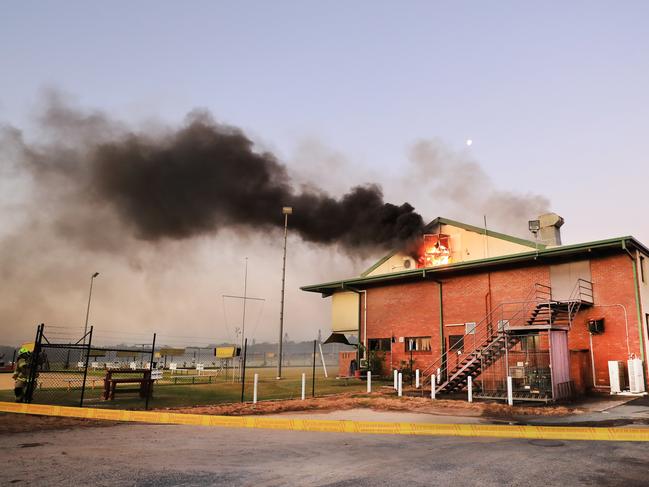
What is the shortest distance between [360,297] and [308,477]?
27692 millimetres

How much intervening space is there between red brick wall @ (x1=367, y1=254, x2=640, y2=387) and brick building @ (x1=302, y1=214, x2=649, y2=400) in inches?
2.0

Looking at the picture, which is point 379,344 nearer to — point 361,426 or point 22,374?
point 361,426

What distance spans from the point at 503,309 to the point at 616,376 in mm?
6726

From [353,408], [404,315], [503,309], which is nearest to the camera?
[353,408]

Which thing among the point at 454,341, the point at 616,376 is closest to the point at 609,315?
the point at 616,376

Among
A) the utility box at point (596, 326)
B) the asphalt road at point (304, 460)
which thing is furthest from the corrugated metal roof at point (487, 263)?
the asphalt road at point (304, 460)

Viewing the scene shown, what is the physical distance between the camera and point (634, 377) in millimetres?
19953

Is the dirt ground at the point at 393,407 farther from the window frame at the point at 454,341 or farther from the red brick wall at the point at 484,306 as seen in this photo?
the window frame at the point at 454,341

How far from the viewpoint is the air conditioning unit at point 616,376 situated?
66.4 ft

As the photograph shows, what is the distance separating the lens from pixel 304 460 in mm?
8008

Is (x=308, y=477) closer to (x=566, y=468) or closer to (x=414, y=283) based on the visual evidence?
(x=566, y=468)

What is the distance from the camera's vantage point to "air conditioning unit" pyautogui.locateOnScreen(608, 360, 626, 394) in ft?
66.4

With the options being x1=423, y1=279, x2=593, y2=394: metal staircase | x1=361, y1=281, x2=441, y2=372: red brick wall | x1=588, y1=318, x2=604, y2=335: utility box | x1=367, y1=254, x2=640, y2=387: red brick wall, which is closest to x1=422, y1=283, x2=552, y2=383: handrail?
x1=423, y1=279, x2=593, y2=394: metal staircase

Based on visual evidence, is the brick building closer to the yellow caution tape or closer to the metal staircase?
the metal staircase
